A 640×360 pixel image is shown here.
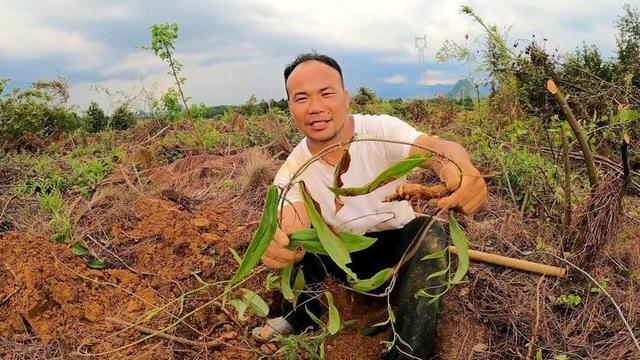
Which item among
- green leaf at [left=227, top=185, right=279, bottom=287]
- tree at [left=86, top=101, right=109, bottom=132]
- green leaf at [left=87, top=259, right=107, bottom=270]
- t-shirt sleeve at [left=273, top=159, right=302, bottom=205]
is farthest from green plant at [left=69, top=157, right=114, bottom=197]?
tree at [left=86, top=101, right=109, bottom=132]

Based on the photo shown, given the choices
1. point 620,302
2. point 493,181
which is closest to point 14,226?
point 493,181

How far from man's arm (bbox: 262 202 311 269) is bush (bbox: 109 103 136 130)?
21.2 feet

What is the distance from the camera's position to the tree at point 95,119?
908cm

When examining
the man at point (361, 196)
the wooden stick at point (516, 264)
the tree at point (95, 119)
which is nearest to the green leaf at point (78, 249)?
the man at point (361, 196)

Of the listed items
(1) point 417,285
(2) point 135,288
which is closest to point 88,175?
(2) point 135,288

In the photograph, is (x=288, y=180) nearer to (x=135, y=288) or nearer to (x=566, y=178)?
(x=135, y=288)

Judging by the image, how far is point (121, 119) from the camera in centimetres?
826

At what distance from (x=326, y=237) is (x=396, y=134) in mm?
776

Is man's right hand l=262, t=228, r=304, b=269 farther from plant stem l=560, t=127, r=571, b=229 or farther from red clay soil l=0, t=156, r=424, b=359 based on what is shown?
plant stem l=560, t=127, r=571, b=229

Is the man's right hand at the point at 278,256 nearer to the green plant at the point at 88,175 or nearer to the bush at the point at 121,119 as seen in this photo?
the green plant at the point at 88,175

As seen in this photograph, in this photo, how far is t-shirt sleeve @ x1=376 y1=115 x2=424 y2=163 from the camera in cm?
212

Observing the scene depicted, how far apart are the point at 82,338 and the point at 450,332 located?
1.33 meters

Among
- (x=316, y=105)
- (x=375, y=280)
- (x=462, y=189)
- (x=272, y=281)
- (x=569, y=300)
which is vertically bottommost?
(x=569, y=300)

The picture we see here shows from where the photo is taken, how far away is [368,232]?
2.29 meters
